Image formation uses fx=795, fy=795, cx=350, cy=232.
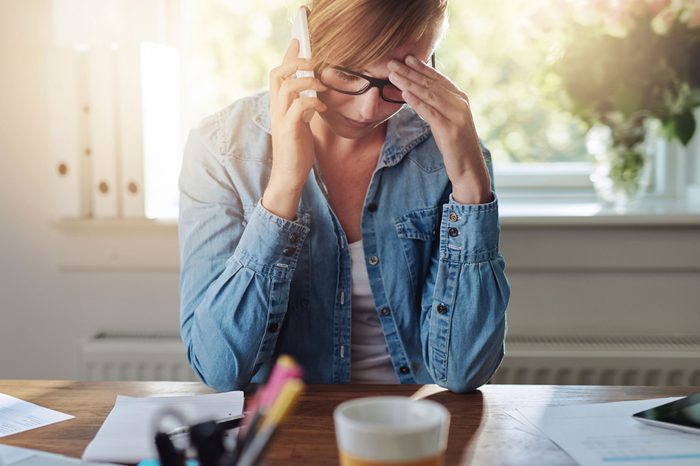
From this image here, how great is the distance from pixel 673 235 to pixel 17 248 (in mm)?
1551

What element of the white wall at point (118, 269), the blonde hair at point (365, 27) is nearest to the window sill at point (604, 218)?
the white wall at point (118, 269)

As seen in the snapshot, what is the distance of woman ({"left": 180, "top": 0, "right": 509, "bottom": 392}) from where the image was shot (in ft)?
3.83

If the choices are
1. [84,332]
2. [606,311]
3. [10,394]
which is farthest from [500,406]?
[84,332]

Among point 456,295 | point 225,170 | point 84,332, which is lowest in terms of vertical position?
point 84,332

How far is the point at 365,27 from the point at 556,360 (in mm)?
950

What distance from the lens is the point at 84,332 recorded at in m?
1.94

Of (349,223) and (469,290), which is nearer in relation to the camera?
(469,290)

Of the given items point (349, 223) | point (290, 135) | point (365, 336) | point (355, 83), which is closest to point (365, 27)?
point (355, 83)

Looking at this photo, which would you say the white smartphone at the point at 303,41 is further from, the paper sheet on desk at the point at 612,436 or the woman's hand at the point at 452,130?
the paper sheet on desk at the point at 612,436

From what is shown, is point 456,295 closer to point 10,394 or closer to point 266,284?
point 266,284

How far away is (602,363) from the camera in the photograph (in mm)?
1763

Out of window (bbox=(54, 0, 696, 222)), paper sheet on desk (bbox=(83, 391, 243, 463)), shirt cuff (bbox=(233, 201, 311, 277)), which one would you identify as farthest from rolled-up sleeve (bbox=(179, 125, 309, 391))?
window (bbox=(54, 0, 696, 222))

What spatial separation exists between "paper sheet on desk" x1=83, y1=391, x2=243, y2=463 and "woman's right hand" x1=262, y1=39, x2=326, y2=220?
0.31 metres

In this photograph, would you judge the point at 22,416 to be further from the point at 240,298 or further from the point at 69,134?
A: the point at 69,134
